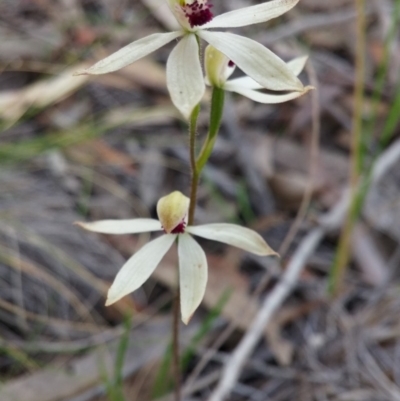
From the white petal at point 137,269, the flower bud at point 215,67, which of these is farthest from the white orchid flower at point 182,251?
the flower bud at point 215,67

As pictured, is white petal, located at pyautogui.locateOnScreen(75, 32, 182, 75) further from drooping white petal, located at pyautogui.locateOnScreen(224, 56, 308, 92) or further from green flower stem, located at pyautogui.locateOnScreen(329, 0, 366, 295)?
green flower stem, located at pyautogui.locateOnScreen(329, 0, 366, 295)

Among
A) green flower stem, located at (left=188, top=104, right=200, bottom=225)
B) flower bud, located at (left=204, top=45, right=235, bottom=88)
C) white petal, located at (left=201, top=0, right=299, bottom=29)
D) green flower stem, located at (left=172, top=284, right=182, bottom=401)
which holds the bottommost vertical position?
green flower stem, located at (left=172, top=284, right=182, bottom=401)

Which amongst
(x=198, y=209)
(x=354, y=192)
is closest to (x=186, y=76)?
(x=354, y=192)

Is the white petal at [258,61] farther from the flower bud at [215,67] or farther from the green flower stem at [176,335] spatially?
the green flower stem at [176,335]

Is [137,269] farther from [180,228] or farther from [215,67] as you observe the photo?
[215,67]

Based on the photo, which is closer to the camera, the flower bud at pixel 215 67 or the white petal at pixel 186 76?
the white petal at pixel 186 76

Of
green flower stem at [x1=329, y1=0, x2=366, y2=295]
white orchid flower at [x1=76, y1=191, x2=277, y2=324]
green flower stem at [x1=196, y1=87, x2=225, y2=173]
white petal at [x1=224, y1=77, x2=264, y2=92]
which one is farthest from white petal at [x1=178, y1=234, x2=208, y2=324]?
green flower stem at [x1=329, y1=0, x2=366, y2=295]
